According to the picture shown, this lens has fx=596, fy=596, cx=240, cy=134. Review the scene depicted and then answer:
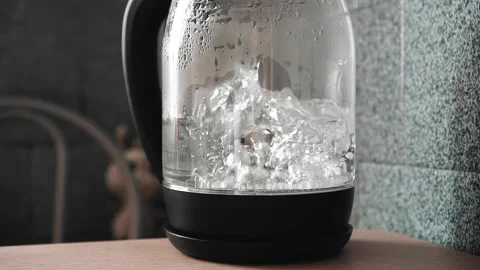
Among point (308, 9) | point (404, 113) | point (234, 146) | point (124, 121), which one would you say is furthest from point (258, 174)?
point (124, 121)

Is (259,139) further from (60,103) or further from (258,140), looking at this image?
(60,103)

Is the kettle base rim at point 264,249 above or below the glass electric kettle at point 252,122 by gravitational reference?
below

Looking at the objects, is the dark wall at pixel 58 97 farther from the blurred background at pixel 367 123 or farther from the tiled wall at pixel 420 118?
the tiled wall at pixel 420 118

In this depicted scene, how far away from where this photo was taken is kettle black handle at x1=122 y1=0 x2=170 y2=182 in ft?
1.90

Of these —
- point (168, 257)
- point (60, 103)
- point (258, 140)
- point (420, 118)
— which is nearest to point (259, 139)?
point (258, 140)

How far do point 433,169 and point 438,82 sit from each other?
0.09m

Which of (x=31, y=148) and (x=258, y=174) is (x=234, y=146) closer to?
(x=258, y=174)

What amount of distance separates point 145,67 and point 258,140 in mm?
148

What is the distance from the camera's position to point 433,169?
2.13ft

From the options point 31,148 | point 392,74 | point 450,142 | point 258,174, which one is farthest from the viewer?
point 31,148

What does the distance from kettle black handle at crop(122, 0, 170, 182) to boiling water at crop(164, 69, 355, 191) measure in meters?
0.06

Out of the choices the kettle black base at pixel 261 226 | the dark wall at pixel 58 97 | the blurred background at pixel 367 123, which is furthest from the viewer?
the dark wall at pixel 58 97

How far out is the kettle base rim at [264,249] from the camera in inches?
19.8

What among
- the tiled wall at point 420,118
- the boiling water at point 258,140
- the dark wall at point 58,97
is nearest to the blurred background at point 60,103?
the dark wall at point 58,97
